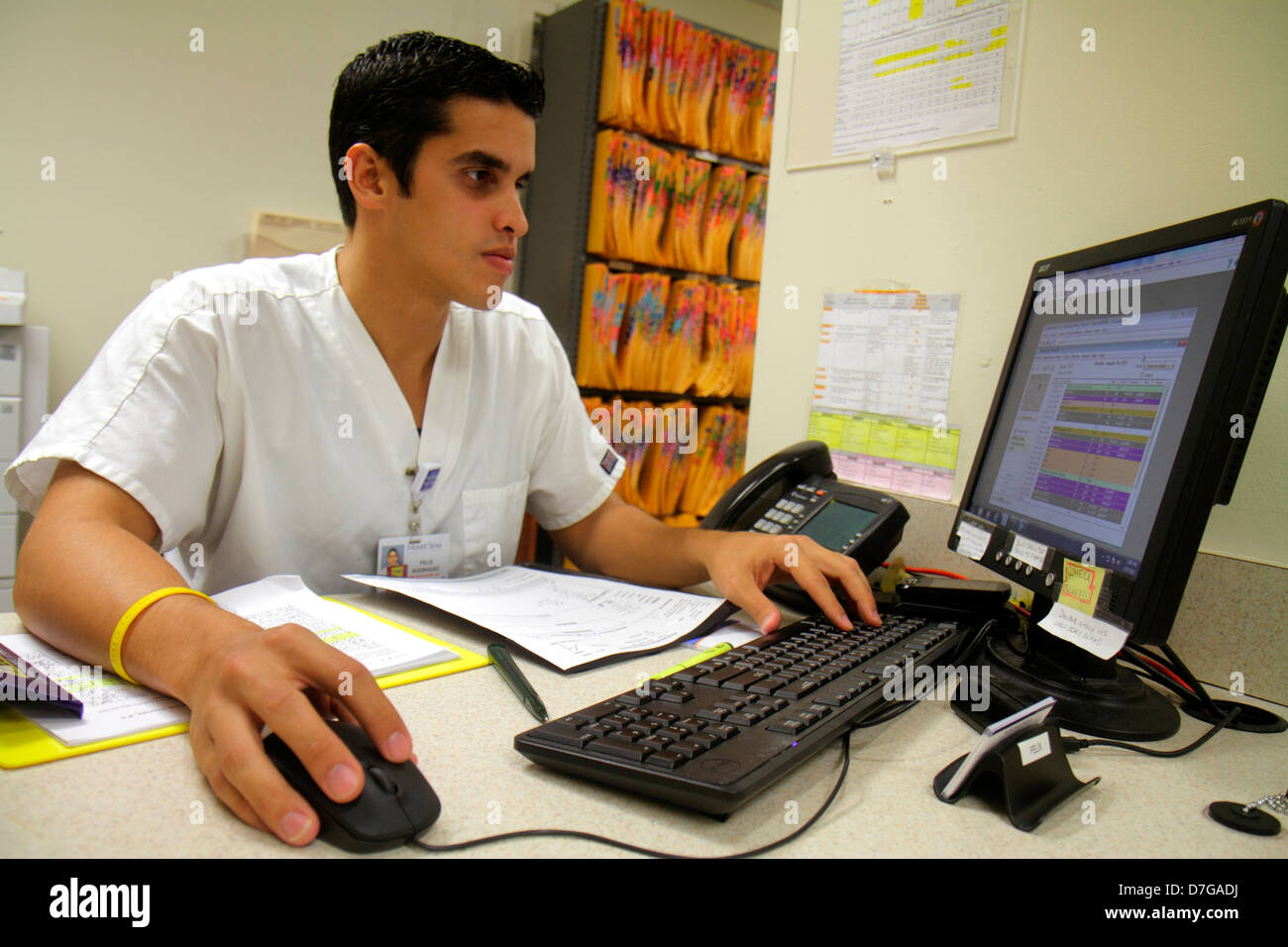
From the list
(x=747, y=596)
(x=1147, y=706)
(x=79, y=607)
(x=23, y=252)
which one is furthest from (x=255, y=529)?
(x=23, y=252)

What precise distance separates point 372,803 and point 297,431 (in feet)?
2.44

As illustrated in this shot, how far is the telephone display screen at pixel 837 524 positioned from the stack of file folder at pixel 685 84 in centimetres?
205

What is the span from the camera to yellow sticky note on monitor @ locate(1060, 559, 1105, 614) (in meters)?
0.71

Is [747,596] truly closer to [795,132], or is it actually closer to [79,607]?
[79,607]

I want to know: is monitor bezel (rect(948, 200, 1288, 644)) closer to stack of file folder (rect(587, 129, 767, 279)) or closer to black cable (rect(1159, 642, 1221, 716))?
black cable (rect(1159, 642, 1221, 716))

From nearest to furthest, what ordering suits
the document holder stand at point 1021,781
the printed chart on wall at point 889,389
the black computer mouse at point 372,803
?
the black computer mouse at point 372,803, the document holder stand at point 1021,781, the printed chart on wall at point 889,389

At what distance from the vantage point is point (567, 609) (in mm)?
922

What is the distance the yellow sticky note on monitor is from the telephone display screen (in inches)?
12.9

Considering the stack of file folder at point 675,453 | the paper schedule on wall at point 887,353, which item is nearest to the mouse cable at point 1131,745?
the paper schedule on wall at point 887,353

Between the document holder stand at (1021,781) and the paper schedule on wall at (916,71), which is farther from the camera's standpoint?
the paper schedule on wall at (916,71)

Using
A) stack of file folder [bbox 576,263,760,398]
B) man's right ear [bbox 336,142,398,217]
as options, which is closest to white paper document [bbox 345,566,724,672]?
man's right ear [bbox 336,142,398,217]

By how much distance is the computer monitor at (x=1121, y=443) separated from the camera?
64 centimetres

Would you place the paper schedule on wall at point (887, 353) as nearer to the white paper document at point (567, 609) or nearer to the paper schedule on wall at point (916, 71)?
the paper schedule on wall at point (916, 71)
